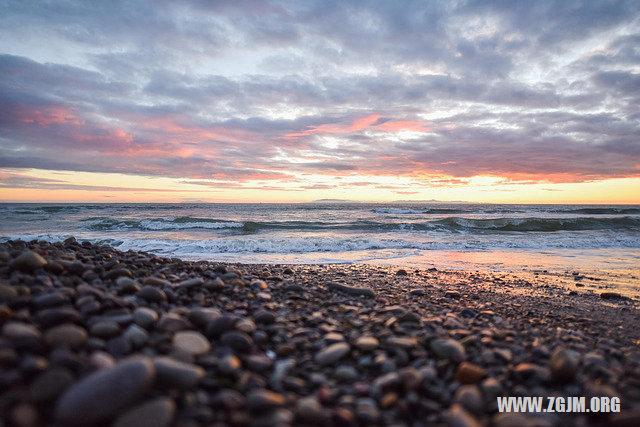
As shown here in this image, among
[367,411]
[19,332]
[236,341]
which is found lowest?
[367,411]

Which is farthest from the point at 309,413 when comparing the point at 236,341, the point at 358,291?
the point at 358,291

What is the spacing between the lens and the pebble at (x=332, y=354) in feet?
7.43

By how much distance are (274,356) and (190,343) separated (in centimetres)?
58

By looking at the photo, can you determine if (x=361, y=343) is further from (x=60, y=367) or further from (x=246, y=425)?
(x=60, y=367)

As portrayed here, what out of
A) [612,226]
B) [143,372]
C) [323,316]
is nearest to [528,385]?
[323,316]

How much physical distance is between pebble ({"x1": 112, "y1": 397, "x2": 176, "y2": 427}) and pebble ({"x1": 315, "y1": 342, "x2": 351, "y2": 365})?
1043 millimetres

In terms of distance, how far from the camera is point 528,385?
2166mm

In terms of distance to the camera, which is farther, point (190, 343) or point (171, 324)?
point (171, 324)

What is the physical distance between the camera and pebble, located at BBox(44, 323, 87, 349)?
182cm

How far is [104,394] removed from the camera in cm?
141

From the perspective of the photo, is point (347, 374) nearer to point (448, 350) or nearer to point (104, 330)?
point (448, 350)

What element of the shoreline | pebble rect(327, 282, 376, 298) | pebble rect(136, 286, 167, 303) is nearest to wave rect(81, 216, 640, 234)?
pebble rect(327, 282, 376, 298)

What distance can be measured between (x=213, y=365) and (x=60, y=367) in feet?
2.44

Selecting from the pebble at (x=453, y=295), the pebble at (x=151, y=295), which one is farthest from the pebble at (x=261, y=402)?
the pebble at (x=453, y=295)
